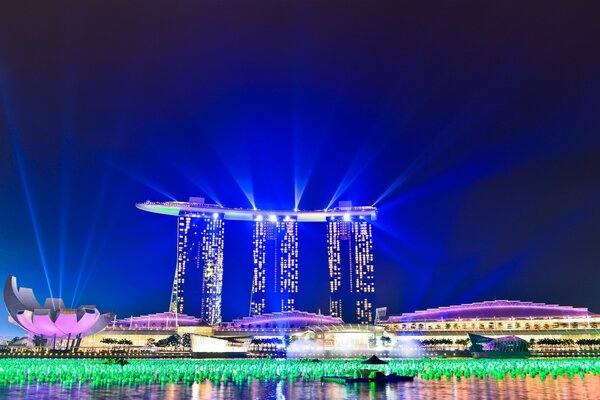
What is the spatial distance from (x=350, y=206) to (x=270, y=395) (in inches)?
6772

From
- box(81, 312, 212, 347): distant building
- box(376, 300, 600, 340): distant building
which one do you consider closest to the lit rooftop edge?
box(81, 312, 212, 347): distant building

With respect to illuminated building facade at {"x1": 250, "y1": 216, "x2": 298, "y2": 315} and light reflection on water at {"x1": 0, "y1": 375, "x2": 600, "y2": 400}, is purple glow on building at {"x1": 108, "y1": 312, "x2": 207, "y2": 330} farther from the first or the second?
light reflection on water at {"x1": 0, "y1": 375, "x2": 600, "y2": 400}

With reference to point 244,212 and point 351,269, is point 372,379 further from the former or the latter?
point 244,212

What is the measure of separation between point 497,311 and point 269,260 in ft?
287

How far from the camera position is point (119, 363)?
56250 millimetres

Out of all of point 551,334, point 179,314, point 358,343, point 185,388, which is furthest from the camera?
point 179,314

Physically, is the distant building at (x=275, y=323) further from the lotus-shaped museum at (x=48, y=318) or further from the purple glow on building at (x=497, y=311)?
the lotus-shaped museum at (x=48, y=318)

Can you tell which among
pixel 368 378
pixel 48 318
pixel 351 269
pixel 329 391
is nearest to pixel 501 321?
pixel 351 269

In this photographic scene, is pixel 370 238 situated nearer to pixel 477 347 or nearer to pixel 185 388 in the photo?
pixel 477 347

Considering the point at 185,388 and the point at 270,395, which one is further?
the point at 185,388

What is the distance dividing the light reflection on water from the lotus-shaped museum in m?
60.5

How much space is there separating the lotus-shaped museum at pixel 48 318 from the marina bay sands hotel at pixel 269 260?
7356 cm

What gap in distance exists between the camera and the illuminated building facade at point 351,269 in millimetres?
183375

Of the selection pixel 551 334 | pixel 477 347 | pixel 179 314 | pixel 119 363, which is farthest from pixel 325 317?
pixel 119 363
